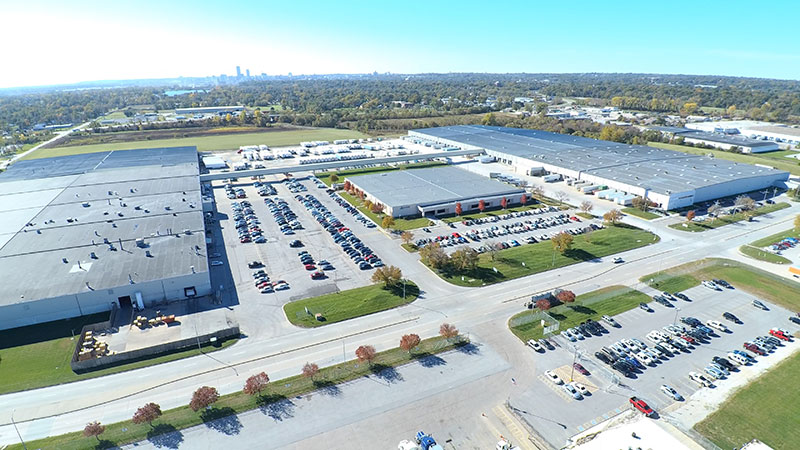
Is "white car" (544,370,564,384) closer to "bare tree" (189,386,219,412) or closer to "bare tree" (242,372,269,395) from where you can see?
"bare tree" (242,372,269,395)

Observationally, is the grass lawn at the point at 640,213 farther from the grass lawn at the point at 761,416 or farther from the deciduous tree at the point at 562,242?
the grass lawn at the point at 761,416

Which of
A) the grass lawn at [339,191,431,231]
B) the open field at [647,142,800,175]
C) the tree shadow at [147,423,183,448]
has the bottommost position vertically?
the tree shadow at [147,423,183,448]

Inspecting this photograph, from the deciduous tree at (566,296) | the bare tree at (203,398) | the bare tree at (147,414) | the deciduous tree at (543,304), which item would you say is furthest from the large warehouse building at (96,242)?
the deciduous tree at (566,296)

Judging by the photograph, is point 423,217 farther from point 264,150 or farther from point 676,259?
point 264,150

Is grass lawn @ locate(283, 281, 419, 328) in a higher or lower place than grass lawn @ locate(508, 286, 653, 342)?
lower

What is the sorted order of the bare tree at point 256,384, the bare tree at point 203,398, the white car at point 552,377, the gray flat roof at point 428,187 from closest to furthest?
the bare tree at point 203,398, the bare tree at point 256,384, the white car at point 552,377, the gray flat roof at point 428,187

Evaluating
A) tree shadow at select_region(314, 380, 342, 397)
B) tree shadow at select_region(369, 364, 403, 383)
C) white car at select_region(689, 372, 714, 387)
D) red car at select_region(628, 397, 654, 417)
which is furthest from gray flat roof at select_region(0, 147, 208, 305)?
white car at select_region(689, 372, 714, 387)

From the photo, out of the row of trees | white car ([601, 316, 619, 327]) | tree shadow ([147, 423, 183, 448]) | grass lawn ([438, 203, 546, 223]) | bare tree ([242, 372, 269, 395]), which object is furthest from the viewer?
grass lawn ([438, 203, 546, 223])
